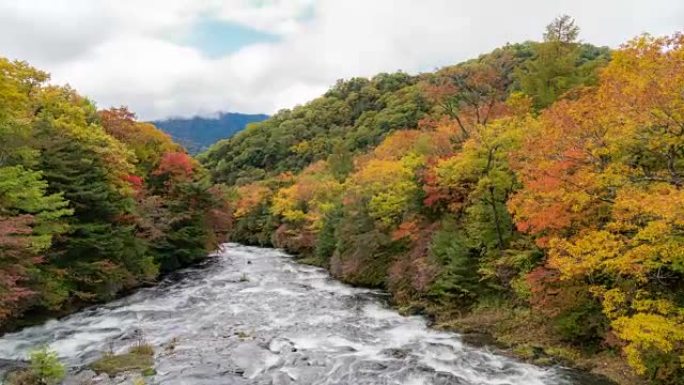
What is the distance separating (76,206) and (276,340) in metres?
13.2

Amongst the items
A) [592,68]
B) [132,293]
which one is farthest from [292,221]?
[592,68]

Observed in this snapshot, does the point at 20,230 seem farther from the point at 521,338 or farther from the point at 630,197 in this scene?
the point at 630,197

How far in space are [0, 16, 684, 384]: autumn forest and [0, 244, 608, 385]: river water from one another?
151 centimetres

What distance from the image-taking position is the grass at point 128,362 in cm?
1630

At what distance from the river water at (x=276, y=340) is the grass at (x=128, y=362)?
487mm

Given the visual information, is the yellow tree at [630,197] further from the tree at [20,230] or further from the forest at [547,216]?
the tree at [20,230]

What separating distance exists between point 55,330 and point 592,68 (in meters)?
36.4

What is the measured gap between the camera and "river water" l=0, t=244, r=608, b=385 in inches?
644

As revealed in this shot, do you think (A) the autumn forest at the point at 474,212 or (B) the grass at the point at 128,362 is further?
(B) the grass at the point at 128,362

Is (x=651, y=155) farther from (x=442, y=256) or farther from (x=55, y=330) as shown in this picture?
(x=55, y=330)

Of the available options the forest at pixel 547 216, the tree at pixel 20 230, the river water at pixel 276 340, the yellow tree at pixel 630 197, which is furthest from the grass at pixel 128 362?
the yellow tree at pixel 630 197

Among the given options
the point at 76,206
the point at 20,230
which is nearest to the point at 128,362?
the point at 20,230

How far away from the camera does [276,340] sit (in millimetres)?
20547

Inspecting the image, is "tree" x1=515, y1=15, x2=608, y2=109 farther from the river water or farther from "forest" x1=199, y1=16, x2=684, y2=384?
the river water
